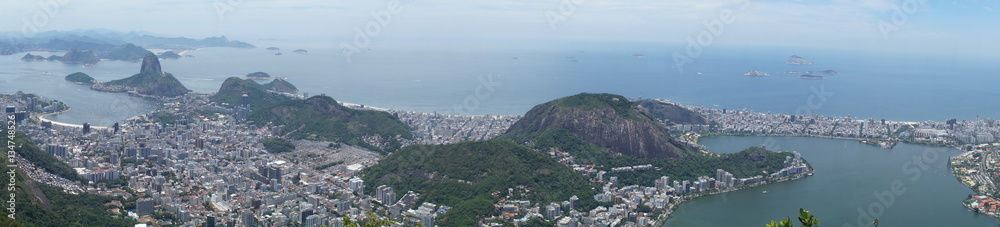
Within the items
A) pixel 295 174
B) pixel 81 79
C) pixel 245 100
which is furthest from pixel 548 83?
pixel 295 174

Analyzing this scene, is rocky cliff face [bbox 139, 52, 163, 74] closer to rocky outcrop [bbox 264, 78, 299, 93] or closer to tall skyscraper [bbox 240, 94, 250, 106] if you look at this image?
rocky outcrop [bbox 264, 78, 299, 93]

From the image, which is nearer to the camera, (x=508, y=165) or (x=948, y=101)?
(x=508, y=165)

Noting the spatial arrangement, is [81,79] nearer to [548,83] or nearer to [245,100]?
[245,100]

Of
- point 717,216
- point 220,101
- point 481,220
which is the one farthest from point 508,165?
point 220,101

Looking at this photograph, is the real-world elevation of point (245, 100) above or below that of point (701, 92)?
below

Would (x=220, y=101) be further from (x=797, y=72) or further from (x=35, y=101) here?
(x=797, y=72)

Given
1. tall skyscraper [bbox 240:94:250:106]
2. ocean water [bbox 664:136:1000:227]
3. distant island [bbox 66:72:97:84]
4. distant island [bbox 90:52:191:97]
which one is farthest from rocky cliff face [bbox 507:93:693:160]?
distant island [bbox 66:72:97:84]

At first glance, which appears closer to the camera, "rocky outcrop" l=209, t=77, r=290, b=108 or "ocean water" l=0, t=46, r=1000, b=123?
"rocky outcrop" l=209, t=77, r=290, b=108

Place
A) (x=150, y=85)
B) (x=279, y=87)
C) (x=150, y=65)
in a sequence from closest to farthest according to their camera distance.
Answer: (x=150, y=85)
(x=279, y=87)
(x=150, y=65)
